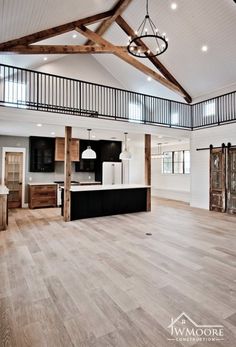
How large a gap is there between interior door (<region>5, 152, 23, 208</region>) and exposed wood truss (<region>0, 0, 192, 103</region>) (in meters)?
3.86

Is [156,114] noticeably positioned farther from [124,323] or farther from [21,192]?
[124,323]

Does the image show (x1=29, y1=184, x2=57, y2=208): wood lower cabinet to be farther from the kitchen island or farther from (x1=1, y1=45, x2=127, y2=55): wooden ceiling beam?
(x1=1, y1=45, x2=127, y2=55): wooden ceiling beam

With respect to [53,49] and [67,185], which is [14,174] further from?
[53,49]

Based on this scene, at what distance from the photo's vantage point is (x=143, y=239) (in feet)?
14.3

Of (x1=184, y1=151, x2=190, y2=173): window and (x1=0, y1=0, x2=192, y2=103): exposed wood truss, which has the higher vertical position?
(x1=0, y1=0, x2=192, y2=103): exposed wood truss

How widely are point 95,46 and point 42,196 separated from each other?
5534 mm

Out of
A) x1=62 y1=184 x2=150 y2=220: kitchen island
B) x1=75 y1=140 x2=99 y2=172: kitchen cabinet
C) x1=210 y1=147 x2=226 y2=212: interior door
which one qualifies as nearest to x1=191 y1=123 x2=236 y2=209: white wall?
x1=210 y1=147 x2=226 y2=212: interior door

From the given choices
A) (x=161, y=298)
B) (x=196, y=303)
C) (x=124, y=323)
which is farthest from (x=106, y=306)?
(x=196, y=303)

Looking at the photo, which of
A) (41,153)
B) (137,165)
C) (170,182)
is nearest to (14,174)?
(41,153)

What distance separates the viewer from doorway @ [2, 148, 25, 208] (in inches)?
311

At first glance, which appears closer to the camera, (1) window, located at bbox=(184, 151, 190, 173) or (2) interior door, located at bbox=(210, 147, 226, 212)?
(2) interior door, located at bbox=(210, 147, 226, 212)

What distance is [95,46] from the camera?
22.4 feet

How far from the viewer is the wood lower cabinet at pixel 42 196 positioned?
7836 millimetres

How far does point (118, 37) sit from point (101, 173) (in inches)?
207
